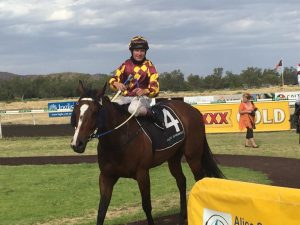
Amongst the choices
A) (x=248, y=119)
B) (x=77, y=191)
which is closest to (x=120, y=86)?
(x=77, y=191)

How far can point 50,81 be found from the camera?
8212cm

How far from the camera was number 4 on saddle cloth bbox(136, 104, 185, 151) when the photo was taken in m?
6.68

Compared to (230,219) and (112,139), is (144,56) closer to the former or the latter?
(112,139)

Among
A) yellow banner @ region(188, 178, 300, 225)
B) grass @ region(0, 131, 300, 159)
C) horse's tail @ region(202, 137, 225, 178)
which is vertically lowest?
grass @ region(0, 131, 300, 159)

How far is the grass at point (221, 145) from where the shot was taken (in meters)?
16.3

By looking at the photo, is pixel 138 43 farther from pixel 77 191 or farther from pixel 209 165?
pixel 77 191

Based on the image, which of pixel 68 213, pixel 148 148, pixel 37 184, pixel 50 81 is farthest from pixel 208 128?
pixel 50 81

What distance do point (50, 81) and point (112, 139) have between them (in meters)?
77.7

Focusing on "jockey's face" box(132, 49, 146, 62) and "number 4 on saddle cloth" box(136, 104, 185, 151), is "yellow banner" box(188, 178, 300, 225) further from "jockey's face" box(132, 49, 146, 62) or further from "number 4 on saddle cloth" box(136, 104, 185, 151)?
"jockey's face" box(132, 49, 146, 62)

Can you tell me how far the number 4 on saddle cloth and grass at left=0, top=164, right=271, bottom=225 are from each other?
143 centimetres

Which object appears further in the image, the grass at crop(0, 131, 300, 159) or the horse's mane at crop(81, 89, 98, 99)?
the grass at crop(0, 131, 300, 159)

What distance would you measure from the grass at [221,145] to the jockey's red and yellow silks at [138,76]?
8.94 meters

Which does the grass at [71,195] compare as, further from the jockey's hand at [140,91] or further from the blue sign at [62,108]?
the blue sign at [62,108]

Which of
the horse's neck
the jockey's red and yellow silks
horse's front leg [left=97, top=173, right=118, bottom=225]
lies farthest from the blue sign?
horse's front leg [left=97, top=173, right=118, bottom=225]
